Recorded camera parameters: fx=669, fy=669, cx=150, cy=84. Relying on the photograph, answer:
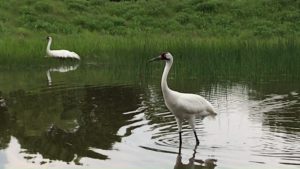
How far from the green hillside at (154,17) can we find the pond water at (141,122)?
9612 millimetres

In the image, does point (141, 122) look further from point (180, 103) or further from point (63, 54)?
point (63, 54)

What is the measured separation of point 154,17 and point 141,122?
19.9 meters

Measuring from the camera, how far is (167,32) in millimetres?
29594

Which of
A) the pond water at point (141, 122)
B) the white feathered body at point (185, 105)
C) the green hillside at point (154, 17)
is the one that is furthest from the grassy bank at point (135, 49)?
the white feathered body at point (185, 105)

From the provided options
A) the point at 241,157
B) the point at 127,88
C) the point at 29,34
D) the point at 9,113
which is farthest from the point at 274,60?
the point at 29,34

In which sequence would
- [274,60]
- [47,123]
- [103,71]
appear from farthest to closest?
[103,71] < [274,60] < [47,123]

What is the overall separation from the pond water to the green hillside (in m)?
9.61

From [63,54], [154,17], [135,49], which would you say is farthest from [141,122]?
[154,17]

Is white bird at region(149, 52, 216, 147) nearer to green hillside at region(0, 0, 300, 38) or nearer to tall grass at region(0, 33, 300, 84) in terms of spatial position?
tall grass at region(0, 33, 300, 84)

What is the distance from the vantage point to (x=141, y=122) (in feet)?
39.7

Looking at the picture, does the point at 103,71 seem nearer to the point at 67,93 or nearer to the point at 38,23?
the point at 67,93

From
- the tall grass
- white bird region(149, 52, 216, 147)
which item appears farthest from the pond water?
white bird region(149, 52, 216, 147)

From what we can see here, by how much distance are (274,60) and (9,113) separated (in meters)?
8.32

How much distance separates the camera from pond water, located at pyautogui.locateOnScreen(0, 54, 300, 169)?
31.0 feet
